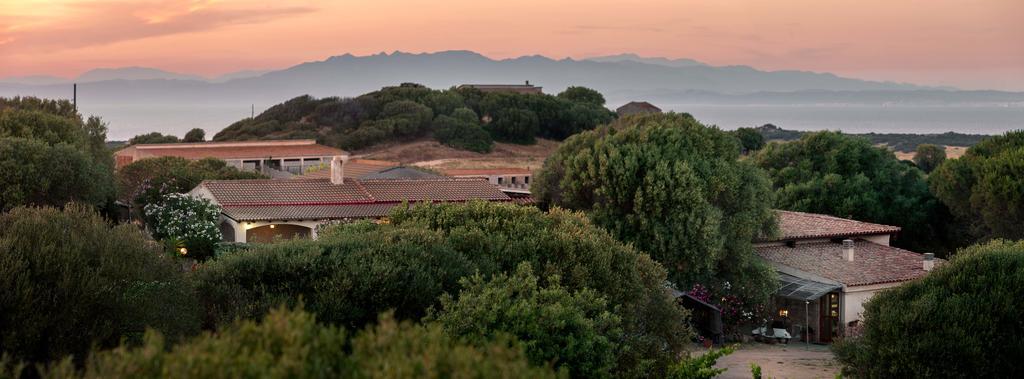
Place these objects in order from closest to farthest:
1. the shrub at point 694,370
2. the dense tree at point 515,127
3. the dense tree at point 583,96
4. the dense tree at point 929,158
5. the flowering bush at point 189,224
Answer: the shrub at point 694,370
the flowering bush at point 189,224
the dense tree at point 929,158
the dense tree at point 515,127
the dense tree at point 583,96

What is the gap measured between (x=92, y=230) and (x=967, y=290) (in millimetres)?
Result: 14870

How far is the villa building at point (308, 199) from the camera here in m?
30.5

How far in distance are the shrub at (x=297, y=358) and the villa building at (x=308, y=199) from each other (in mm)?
21114

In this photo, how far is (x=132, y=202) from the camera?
37.6 m

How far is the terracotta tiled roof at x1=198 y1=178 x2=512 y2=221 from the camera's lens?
30.9 m

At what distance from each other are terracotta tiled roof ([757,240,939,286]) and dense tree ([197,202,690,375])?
33.2 ft

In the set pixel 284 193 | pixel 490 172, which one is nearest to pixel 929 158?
pixel 490 172

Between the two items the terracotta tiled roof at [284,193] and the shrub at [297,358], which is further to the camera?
the terracotta tiled roof at [284,193]

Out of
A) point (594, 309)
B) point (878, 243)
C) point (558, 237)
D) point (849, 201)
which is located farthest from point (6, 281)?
point (849, 201)

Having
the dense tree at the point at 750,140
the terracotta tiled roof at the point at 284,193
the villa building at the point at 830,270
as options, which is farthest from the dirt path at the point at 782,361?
the dense tree at the point at 750,140

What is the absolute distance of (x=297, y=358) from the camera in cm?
A: 759

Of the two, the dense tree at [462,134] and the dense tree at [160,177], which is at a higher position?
the dense tree at [462,134]

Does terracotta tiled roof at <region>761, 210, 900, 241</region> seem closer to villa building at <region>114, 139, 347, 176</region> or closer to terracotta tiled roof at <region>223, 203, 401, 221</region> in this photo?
terracotta tiled roof at <region>223, 203, 401, 221</region>

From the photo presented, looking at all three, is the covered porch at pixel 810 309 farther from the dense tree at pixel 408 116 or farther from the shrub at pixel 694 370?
the dense tree at pixel 408 116
